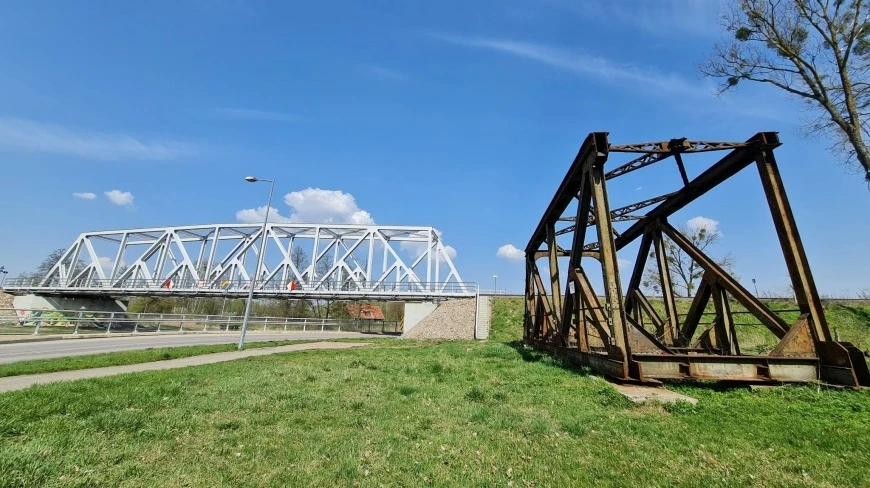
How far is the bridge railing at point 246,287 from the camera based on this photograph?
5222 cm

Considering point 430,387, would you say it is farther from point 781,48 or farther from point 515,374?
point 781,48

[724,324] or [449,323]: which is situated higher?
[724,324]

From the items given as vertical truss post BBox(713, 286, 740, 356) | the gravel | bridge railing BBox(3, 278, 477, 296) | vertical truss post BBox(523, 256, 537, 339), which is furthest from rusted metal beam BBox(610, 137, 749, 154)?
bridge railing BBox(3, 278, 477, 296)

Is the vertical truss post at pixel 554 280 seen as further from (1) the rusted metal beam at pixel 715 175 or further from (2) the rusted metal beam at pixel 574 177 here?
(1) the rusted metal beam at pixel 715 175

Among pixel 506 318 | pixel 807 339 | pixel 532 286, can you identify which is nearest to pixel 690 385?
pixel 807 339

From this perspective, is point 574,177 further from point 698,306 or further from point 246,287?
point 246,287

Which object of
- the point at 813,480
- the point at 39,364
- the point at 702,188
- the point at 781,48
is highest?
the point at 781,48

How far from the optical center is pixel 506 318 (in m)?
34.9

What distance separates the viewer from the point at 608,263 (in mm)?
8656

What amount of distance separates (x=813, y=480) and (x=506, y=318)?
105ft

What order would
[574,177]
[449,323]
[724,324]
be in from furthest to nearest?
[449,323], [574,177], [724,324]

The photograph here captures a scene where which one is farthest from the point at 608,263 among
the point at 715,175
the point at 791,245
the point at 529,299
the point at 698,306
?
the point at 529,299

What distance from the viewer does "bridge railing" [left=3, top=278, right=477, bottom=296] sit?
52.2 meters

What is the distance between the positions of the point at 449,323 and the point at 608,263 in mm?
29006
